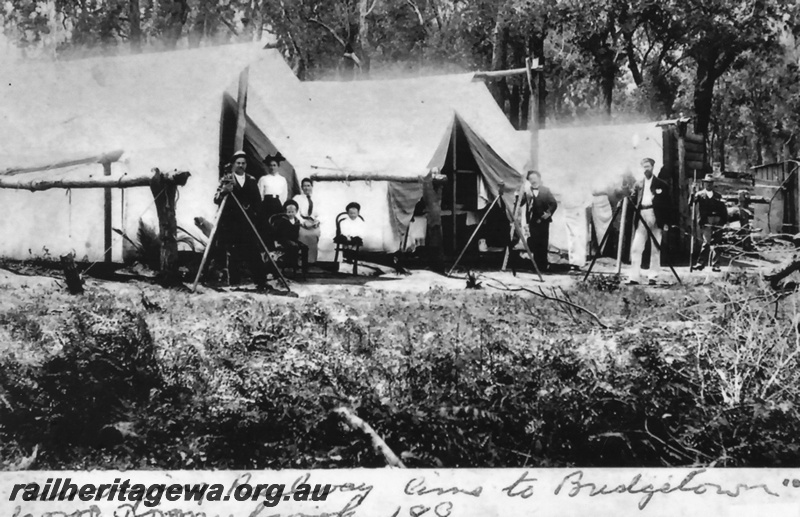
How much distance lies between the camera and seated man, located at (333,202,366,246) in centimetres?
509

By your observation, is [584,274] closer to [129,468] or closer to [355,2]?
[355,2]

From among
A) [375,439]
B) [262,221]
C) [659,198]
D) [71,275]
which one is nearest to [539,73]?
[659,198]

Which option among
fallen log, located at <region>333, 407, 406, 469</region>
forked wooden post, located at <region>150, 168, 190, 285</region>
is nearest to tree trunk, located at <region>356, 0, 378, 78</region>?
forked wooden post, located at <region>150, 168, 190, 285</region>

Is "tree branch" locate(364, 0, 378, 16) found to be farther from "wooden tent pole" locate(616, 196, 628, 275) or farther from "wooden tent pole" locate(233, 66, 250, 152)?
"wooden tent pole" locate(616, 196, 628, 275)

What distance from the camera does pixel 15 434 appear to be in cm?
425

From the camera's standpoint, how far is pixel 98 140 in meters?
4.84

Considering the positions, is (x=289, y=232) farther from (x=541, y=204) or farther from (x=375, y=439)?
(x=541, y=204)

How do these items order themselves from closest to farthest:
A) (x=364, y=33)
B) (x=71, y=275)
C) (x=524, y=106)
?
(x=71, y=275)
(x=524, y=106)
(x=364, y=33)

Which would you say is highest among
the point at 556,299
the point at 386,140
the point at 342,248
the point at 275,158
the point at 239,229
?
the point at 386,140

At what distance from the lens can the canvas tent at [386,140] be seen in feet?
17.0

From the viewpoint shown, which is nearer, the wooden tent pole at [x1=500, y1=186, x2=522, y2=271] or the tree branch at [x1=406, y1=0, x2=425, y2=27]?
the wooden tent pole at [x1=500, y1=186, x2=522, y2=271]

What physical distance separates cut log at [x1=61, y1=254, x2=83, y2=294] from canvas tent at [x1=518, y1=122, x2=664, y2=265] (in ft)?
10.1

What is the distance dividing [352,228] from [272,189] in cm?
60

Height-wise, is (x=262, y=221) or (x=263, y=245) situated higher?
(x=262, y=221)
